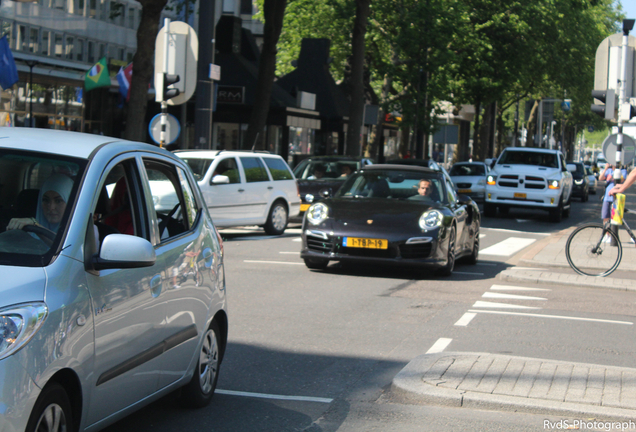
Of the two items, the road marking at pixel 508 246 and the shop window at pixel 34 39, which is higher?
the shop window at pixel 34 39

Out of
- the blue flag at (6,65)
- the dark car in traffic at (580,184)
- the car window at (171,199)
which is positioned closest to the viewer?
the car window at (171,199)

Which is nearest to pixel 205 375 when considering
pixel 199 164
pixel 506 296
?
pixel 506 296

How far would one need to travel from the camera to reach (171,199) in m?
5.25

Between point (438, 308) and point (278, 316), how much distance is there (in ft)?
6.03

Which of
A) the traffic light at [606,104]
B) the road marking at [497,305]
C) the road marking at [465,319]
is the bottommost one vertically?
the road marking at [497,305]

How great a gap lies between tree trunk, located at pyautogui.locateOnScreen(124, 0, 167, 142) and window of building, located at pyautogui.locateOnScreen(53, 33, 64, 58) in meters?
19.1

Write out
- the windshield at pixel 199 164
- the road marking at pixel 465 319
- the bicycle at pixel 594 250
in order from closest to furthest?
the road marking at pixel 465 319 → the bicycle at pixel 594 250 → the windshield at pixel 199 164

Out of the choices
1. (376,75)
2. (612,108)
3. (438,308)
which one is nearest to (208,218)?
(438,308)

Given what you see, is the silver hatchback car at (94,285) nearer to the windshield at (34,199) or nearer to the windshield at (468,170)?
the windshield at (34,199)

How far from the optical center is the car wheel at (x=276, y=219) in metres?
18.2

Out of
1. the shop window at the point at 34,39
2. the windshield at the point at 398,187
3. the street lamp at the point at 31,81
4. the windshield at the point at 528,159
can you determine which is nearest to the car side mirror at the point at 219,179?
the windshield at the point at 398,187

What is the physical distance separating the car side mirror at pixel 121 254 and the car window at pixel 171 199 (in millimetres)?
916

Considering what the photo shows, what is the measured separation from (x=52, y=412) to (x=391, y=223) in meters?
8.27

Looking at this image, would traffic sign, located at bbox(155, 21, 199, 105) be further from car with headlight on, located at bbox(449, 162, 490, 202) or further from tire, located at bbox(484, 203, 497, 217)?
car with headlight on, located at bbox(449, 162, 490, 202)
